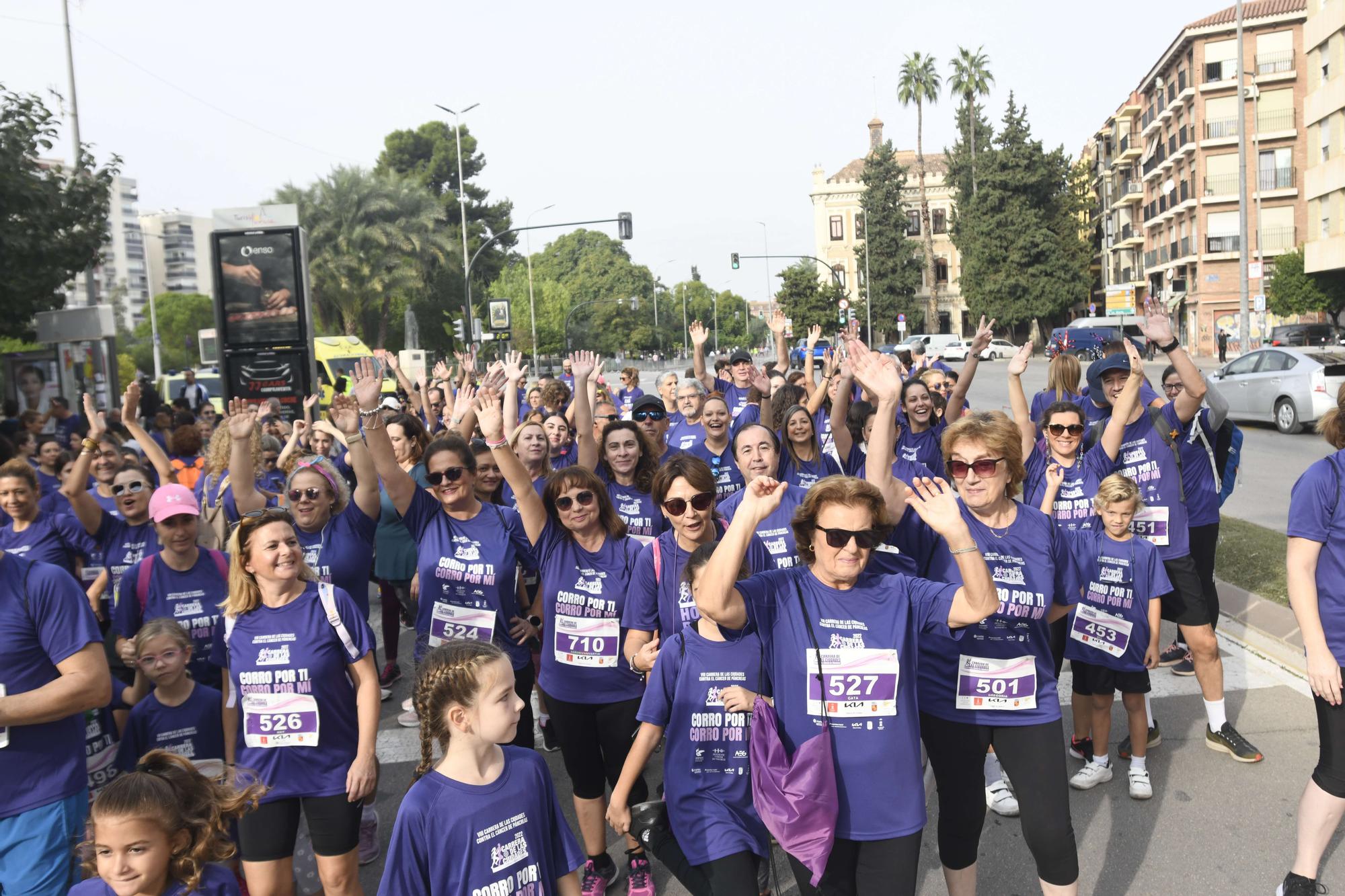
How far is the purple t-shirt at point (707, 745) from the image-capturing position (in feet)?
10.9

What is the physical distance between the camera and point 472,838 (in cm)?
271

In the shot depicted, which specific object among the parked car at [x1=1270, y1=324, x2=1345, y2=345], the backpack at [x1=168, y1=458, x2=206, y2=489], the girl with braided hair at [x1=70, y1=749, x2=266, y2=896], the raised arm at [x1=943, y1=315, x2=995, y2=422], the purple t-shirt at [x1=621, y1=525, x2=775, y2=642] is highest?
the parked car at [x1=1270, y1=324, x2=1345, y2=345]

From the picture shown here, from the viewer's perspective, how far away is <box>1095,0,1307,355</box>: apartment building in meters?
48.9

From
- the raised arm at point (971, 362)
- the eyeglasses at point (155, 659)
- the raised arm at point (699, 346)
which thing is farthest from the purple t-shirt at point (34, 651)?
the raised arm at point (699, 346)

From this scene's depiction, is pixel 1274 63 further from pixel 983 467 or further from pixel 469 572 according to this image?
pixel 469 572

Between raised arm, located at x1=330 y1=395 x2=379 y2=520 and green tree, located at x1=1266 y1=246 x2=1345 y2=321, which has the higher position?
green tree, located at x1=1266 y1=246 x2=1345 y2=321

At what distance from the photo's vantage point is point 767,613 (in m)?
3.15

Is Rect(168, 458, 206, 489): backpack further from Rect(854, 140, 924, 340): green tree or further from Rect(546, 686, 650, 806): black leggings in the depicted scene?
Rect(854, 140, 924, 340): green tree

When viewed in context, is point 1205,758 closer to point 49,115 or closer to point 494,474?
point 494,474

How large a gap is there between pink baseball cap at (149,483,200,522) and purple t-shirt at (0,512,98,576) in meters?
0.82

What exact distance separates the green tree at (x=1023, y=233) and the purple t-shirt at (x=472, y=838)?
60983mm

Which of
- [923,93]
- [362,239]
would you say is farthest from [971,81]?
[362,239]

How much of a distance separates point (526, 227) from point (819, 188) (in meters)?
65.7

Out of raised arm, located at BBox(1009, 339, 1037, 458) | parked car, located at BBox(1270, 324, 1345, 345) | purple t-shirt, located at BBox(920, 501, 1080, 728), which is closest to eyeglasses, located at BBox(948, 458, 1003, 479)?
purple t-shirt, located at BBox(920, 501, 1080, 728)
